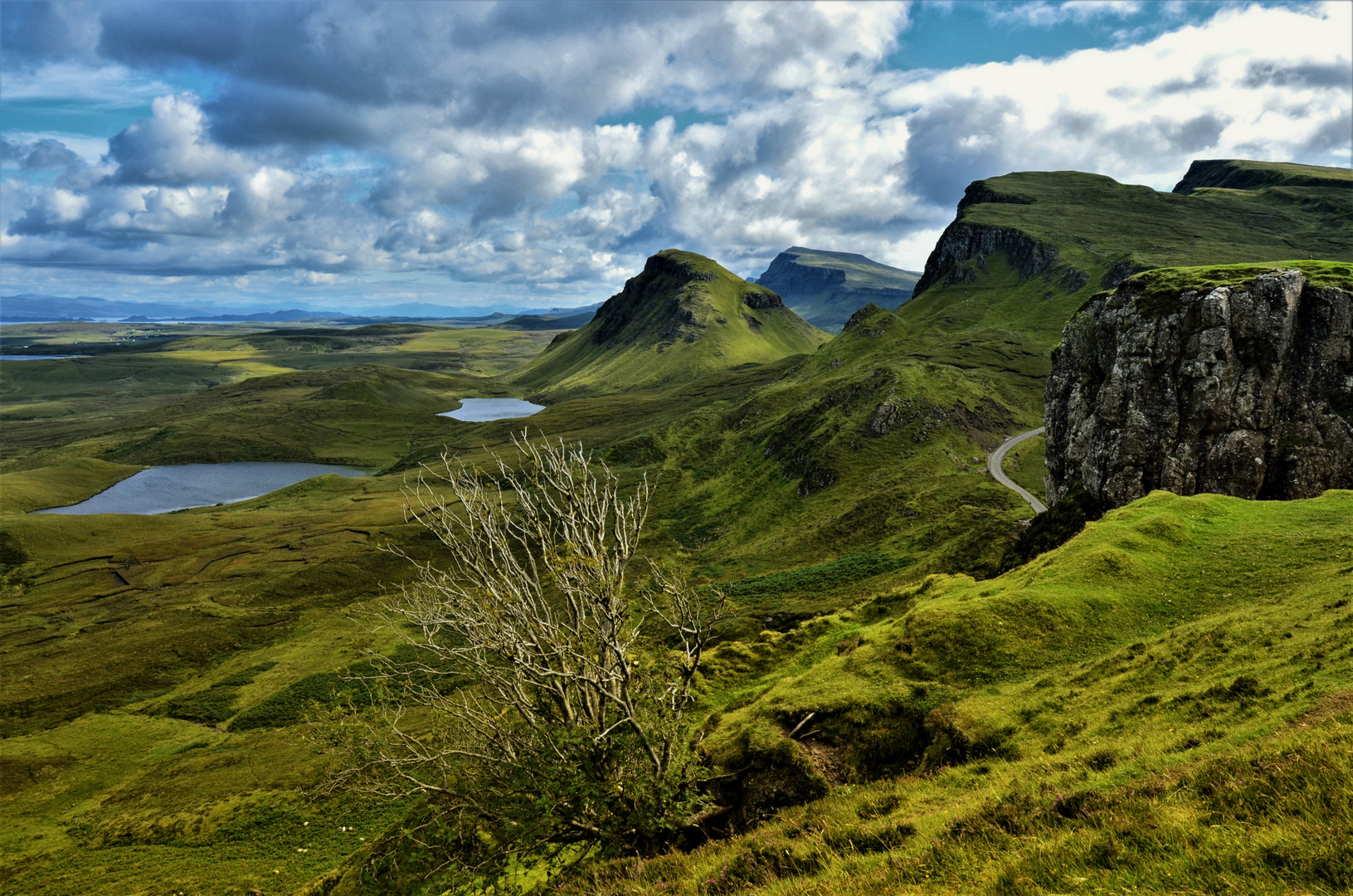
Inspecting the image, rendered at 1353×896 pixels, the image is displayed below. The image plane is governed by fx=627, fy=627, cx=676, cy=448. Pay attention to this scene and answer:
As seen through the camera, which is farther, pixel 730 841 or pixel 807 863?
pixel 730 841

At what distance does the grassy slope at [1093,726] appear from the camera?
11016 mm

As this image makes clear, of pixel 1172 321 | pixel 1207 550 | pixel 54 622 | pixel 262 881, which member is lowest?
pixel 54 622

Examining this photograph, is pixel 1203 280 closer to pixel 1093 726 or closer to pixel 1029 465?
pixel 1029 465

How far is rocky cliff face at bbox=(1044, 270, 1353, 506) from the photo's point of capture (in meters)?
54.2

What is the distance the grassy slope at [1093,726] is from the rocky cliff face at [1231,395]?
79.5ft

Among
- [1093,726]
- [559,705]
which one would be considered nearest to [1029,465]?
[1093,726]

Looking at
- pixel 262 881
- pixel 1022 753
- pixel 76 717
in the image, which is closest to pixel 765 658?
pixel 1022 753

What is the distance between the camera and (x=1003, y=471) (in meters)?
114

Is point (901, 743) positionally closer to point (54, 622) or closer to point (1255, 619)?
point (1255, 619)

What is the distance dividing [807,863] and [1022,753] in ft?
29.5

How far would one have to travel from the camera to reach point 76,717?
74.6 metres

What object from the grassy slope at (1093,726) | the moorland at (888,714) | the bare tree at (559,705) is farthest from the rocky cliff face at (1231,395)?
the bare tree at (559,705)

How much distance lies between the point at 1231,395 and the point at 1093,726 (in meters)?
54.1

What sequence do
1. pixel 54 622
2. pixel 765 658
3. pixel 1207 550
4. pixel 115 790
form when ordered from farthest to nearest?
1. pixel 54 622
2. pixel 115 790
3. pixel 765 658
4. pixel 1207 550
